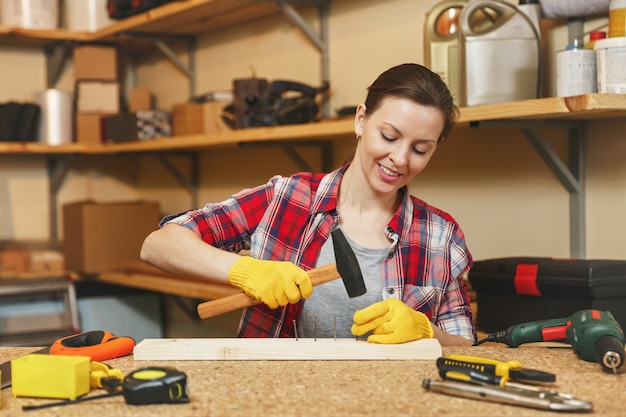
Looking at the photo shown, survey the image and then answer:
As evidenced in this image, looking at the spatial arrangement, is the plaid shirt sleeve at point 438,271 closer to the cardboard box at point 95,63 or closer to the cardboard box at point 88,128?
the cardboard box at point 88,128

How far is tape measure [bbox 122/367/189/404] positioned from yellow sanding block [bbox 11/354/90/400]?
0.08m

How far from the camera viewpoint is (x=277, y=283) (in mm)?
1444

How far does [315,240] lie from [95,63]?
254cm

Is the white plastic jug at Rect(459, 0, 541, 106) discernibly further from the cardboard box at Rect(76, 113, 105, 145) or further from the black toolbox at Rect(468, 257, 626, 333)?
the cardboard box at Rect(76, 113, 105, 145)

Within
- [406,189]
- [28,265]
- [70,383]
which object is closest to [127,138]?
[28,265]

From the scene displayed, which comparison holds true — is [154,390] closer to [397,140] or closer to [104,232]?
[397,140]

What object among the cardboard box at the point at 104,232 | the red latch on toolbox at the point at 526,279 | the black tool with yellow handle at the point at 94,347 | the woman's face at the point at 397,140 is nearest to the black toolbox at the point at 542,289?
the red latch on toolbox at the point at 526,279

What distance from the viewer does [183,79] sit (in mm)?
4039

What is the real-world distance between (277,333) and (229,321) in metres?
1.91

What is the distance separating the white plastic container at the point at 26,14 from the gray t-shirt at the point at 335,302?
258cm

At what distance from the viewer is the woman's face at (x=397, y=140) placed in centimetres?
167

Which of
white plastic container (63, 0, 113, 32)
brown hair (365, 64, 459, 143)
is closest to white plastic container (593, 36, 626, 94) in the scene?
brown hair (365, 64, 459, 143)

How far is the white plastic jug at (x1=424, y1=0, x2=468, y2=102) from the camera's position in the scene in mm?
2264

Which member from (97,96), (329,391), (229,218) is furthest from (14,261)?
(329,391)
